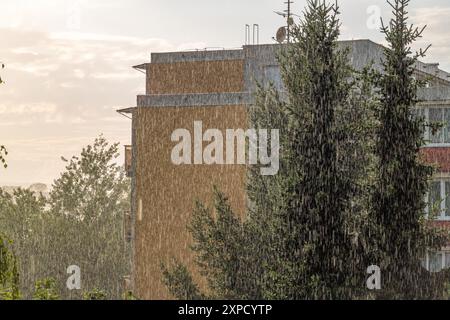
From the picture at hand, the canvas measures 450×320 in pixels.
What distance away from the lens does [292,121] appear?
19.8m

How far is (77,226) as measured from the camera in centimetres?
6397

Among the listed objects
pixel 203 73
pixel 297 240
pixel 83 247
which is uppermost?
pixel 203 73

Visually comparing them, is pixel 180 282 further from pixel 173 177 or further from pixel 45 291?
pixel 45 291

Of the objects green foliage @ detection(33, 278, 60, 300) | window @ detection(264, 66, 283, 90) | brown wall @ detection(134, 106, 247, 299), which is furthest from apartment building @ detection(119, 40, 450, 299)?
green foliage @ detection(33, 278, 60, 300)

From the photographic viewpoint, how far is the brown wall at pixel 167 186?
31422 millimetres

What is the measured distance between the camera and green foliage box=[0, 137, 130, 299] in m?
59.6

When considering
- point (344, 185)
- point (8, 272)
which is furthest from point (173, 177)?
point (8, 272)

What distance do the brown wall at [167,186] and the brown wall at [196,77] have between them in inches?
188

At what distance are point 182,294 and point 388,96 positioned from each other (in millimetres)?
9597

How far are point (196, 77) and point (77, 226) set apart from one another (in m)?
30.0

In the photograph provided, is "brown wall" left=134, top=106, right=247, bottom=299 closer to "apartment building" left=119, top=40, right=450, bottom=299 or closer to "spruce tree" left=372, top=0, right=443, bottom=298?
"apartment building" left=119, top=40, right=450, bottom=299

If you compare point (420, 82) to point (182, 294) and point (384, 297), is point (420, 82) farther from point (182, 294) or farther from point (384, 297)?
point (182, 294)
